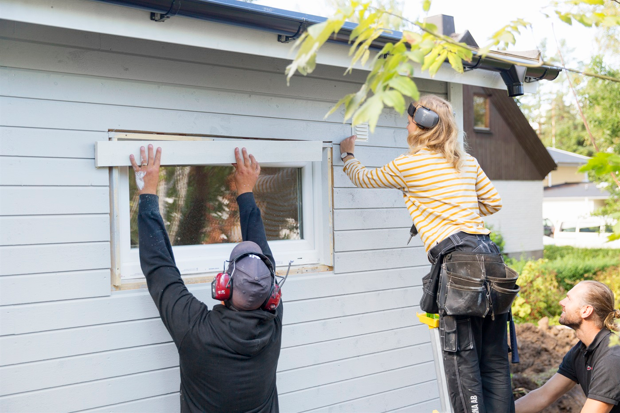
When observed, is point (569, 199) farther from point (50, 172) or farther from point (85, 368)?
point (50, 172)

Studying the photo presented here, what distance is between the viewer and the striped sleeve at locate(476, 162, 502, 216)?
315 cm

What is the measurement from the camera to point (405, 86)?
1.28 metres

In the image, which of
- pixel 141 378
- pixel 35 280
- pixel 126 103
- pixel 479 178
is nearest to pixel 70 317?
pixel 35 280

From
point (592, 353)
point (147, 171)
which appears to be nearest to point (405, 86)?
point (147, 171)

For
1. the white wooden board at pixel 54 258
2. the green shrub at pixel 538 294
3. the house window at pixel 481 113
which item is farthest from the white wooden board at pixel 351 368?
the house window at pixel 481 113

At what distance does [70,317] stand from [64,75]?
1.19 meters

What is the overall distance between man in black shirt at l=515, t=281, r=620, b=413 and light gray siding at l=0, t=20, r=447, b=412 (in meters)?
1.23

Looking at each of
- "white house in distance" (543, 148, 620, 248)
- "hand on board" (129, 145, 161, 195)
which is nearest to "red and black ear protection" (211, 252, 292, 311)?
"hand on board" (129, 145, 161, 195)

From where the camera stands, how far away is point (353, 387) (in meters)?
3.60

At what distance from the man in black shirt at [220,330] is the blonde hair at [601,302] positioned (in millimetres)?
1715

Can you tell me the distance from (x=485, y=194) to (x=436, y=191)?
1.50 feet

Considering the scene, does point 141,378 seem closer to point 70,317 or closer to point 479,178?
point 70,317

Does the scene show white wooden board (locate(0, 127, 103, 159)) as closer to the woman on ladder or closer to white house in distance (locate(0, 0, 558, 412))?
white house in distance (locate(0, 0, 558, 412))

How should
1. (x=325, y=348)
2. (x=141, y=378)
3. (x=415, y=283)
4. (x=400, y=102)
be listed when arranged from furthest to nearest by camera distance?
(x=415, y=283)
(x=325, y=348)
(x=141, y=378)
(x=400, y=102)
